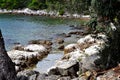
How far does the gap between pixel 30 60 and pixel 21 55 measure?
655 mm

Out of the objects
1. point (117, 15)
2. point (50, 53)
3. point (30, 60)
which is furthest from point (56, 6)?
point (50, 53)

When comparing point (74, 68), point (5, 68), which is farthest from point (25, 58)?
point (5, 68)

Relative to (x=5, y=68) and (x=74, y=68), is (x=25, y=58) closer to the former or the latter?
(x=74, y=68)

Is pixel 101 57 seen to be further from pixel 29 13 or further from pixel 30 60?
pixel 29 13

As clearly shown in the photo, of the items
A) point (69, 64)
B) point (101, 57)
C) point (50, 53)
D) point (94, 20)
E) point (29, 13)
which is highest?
point (94, 20)

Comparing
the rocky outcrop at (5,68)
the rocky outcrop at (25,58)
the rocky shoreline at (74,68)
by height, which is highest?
the rocky outcrop at (5,68)

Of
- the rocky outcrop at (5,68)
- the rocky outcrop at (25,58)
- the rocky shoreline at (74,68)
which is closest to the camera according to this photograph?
the rocky outcrop at (5,68)

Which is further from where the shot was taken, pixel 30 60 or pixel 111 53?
pixel 30 60

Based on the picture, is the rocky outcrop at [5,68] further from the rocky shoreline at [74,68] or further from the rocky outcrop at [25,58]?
the rocky outcrop at [25,58]

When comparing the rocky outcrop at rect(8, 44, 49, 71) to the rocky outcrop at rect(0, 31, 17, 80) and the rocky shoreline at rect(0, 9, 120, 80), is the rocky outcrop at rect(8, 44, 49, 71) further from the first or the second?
the rocky outcrop at rect(0, 31, 17, 80)

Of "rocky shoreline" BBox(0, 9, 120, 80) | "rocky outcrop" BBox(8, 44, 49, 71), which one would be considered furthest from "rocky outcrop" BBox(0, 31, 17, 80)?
"rocky outcrop" BBox(8, 44, 49, 71)

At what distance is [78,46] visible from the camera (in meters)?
26.9

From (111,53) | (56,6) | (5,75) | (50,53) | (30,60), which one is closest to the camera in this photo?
(5,75)

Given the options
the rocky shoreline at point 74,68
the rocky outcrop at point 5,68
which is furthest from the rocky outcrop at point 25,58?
the rocky outcrop at point 5,68
